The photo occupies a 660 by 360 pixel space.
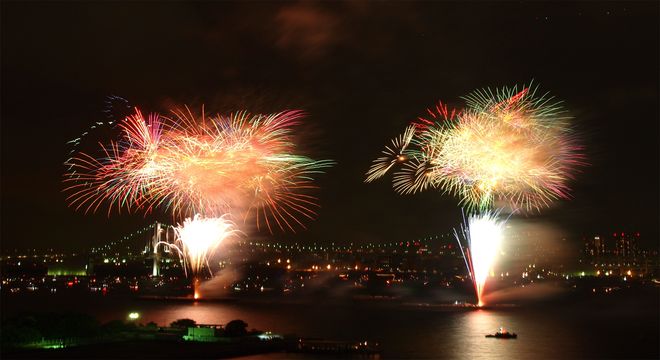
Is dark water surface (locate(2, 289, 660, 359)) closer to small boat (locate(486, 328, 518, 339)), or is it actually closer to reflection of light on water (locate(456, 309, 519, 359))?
reflection of light on water (locate(456, 309, 519, 359))

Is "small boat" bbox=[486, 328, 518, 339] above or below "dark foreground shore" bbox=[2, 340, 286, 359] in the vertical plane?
below

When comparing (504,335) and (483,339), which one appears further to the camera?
(504,335)

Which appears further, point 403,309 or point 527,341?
point 403,309

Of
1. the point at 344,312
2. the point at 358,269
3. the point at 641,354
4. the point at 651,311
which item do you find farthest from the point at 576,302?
the point at 358,269

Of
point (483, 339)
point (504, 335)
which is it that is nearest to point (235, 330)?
point (483, 339)

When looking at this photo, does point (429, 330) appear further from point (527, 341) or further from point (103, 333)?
point (103, 333)

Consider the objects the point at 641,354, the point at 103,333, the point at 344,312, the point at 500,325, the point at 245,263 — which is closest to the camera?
the point at 103,333

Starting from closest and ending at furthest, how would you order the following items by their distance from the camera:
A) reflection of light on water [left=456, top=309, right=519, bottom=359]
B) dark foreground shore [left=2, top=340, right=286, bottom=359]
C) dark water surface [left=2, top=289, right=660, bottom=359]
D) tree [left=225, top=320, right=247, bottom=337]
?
1. dark foreground shore [left=2, top=340, right=286, bottom=359]
2. tree [left=225, top=320, right=247, bottom=337]
3. reflection of light on water [left=456, top=309, right=519, bottom=359]
4. dark water surface [left=2, top=289, right=660, bottom=359]

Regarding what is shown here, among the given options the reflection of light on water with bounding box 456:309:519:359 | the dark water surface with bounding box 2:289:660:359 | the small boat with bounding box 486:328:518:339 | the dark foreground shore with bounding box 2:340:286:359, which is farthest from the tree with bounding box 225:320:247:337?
the small boat with bounding box 486:328:518:339

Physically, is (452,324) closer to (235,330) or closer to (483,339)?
(483,339)
